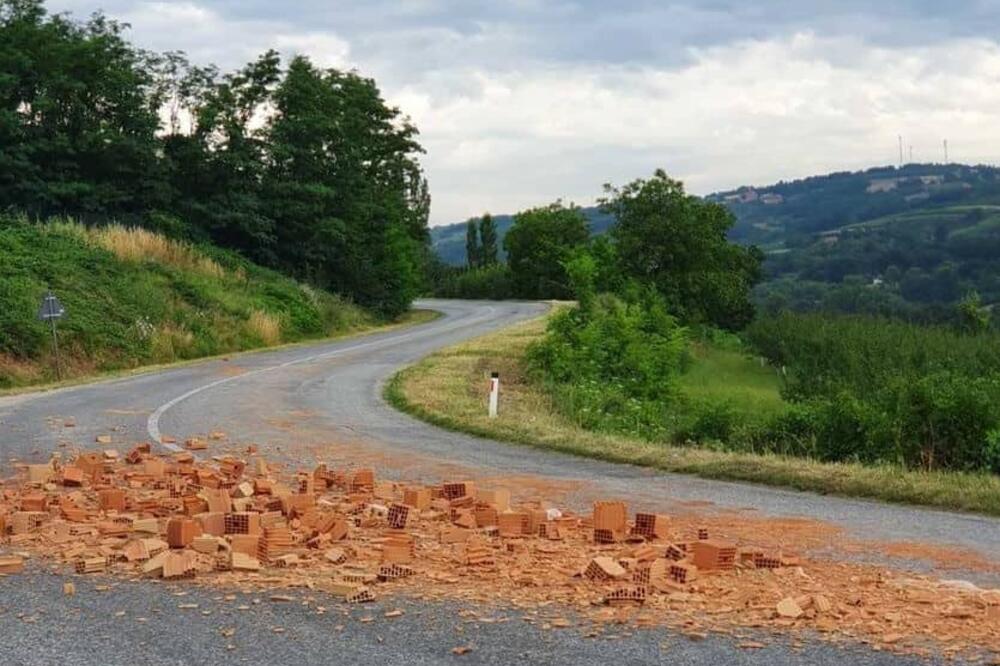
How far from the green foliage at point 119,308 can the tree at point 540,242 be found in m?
42.4

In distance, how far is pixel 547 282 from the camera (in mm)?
78875

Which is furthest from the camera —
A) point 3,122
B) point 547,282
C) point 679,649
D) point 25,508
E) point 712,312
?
point 547,282

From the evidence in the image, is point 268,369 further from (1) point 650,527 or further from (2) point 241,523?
(1) point 650,527

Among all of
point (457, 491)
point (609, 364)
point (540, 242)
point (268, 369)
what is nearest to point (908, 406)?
point (457, 491)

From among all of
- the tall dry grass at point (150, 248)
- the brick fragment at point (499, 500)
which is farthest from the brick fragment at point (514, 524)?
the tall dry grass at point (150, 248)

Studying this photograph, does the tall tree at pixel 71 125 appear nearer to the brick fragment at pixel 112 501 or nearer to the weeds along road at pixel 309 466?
the weeds along road at pixel 309 466

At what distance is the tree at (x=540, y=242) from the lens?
81.6m

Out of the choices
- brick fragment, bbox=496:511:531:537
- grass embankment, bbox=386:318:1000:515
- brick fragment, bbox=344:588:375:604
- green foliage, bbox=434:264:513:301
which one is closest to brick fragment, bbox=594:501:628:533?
brick fragment, bbox=496:511:531:537

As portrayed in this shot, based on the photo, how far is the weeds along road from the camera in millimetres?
5203

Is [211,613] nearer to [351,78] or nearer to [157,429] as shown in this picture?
[157,429]

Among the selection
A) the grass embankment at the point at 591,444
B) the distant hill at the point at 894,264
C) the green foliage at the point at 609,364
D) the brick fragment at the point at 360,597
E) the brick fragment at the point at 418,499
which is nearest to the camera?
the brick fragment at the point at 360,597

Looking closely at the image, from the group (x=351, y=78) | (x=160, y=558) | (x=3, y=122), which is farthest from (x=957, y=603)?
(x=351, y=78)

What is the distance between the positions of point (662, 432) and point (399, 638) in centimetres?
1406

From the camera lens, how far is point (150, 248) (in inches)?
Result: 1458
